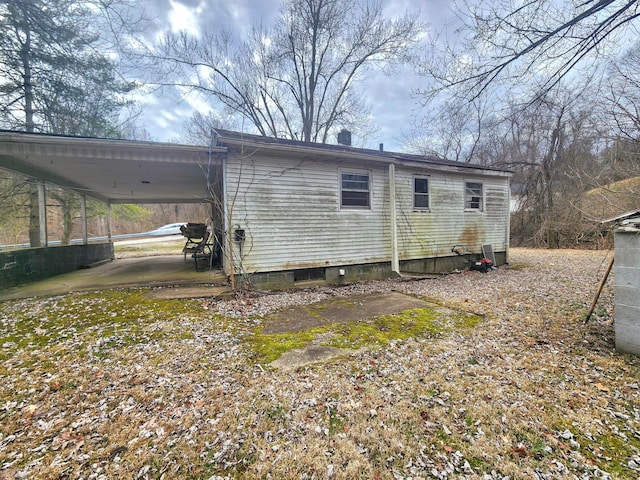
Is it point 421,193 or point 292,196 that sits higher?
point 421,193

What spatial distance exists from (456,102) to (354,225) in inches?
144

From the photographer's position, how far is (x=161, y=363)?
3158 mm

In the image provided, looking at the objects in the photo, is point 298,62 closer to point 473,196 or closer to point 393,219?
point 473,196

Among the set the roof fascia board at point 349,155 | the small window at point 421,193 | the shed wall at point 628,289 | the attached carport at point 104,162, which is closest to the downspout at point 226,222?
the attached carport at point 104,162

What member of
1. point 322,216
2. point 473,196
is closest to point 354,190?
point 322,216

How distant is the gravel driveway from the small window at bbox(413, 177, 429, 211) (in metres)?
4.91

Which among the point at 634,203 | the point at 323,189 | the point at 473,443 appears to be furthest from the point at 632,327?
the point at 634,203

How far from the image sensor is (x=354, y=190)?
298 inches

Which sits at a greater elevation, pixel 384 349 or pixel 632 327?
pixel 632 327

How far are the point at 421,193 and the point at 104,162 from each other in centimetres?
840

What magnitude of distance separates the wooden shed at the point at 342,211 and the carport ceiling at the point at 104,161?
850mm

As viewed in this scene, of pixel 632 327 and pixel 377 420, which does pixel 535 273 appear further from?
pixel 377 420

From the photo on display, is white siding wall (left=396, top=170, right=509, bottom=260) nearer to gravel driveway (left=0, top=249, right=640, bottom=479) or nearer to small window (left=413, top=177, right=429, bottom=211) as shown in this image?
small window (left=413, top=177, right=429, bottom=211)

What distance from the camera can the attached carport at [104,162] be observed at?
4.82 meters
